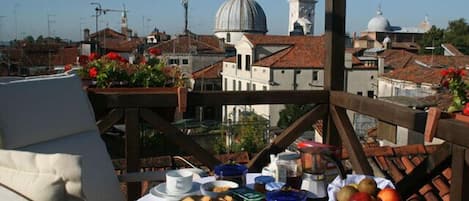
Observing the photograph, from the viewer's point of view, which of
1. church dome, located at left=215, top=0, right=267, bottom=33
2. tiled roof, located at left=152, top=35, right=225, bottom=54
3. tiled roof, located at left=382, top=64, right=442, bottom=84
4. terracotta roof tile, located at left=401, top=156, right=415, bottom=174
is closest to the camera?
terracotta roof tile, located at left=401, top=156, right=415, bottom=174

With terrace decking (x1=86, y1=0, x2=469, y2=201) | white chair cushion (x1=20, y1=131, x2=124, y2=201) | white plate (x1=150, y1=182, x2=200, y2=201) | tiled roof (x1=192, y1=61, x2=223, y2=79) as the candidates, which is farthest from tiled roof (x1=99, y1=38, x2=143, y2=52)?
white plate (x1=150, y1=182, x2=200, y2=201)

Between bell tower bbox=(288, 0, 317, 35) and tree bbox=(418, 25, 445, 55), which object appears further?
bell tower bbox=(288, 0, 317, 35)

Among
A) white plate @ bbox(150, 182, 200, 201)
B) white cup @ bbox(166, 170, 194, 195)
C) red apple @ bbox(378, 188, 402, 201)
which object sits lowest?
white plate @ bbox(150, 182, 200, 201)

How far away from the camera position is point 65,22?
12703 mm

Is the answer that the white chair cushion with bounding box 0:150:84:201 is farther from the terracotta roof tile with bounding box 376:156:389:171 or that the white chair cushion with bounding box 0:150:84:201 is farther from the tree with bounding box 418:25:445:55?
the tree with bounding box 418:25:445:55

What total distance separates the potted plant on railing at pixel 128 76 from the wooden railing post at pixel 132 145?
129 mm

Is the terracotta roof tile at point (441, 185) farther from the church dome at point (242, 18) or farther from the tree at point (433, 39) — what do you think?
the tree at point (433, 39)

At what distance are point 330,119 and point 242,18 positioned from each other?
39192 mm

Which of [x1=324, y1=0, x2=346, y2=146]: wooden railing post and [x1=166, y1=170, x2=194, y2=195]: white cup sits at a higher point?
[x1=324, y1=0, x2=346, y2=146]: wooden railing post

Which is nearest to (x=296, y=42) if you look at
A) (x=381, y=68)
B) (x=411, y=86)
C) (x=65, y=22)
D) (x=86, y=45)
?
(x=381, y=68)

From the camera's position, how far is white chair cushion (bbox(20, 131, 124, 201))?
1.90 m

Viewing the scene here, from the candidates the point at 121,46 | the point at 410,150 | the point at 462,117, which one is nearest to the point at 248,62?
the point at 121,46

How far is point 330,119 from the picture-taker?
2918 mm

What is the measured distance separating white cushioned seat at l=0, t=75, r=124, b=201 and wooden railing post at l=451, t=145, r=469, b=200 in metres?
1.24
